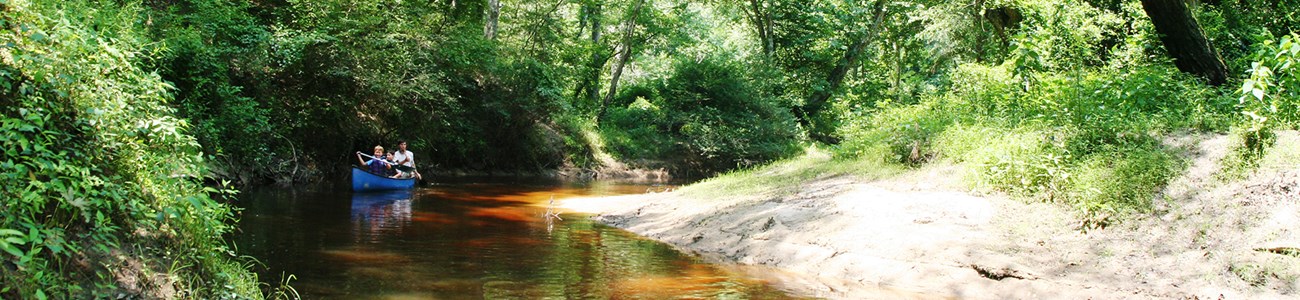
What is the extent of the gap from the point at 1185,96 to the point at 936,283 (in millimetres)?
5761

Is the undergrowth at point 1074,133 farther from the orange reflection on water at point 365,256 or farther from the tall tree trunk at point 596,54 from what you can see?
the tall tree trunk at point 596,54

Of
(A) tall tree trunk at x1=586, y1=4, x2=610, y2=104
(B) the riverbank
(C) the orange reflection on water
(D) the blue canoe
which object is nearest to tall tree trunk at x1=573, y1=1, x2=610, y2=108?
(A) tall tree trunk at x1=586, y1=4, x2=610, y2=104

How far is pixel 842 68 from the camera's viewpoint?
35.2 m

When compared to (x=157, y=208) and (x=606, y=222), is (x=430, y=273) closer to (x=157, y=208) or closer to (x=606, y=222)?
(x=157, y=208)

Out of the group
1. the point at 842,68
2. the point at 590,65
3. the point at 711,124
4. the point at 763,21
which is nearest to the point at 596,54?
the point at 590,65

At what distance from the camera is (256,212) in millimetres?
13148

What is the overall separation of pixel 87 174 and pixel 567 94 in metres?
29.6

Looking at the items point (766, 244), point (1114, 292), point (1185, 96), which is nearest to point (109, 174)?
point (766, 244)

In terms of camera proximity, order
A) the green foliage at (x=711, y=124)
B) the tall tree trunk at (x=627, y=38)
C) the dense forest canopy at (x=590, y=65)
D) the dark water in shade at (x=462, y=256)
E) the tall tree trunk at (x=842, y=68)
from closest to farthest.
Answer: the dark water in shade at (x=462, y=256) → the dense forest canopy at (x=590, y=65) → the green foliage at (x=711, y=124) → the tall tree trunk at (x=627, y=38) → the tall tree trunk at (x=842, y=68)

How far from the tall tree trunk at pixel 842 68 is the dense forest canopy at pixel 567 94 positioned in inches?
4.6

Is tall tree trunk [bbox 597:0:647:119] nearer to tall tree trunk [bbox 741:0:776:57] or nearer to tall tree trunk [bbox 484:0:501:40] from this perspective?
tall tree trunk [bbox 741:0:776:57]

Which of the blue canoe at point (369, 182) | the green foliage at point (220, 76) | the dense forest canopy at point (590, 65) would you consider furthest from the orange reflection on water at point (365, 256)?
the blue canoe at point (369, 182)

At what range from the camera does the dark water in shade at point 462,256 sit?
765 centimetres

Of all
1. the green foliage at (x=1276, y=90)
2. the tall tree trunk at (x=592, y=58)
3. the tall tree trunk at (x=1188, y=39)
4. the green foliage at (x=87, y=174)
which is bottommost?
the green foliage at (x=87, y=174)
